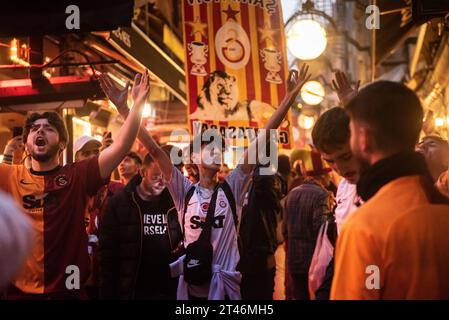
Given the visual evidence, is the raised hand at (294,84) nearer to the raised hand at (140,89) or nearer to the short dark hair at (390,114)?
the raised hand at (140,89)

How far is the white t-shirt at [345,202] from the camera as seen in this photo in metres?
3.66

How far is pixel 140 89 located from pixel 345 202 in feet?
5.45

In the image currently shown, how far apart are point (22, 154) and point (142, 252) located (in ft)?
5.41

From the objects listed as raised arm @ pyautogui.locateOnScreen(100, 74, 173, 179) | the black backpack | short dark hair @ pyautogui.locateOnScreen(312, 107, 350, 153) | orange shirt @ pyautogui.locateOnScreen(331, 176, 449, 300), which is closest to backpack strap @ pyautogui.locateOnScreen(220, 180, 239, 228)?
the black backpack

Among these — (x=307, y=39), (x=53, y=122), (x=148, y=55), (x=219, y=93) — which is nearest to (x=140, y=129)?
(x=53, y=122)

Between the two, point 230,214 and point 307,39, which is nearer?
point 230,214

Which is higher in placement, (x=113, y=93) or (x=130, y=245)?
(x=113, y=93)

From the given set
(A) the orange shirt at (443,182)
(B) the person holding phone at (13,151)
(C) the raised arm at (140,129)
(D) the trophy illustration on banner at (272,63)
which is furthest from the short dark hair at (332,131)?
(B) the person holding phone at (13,151)

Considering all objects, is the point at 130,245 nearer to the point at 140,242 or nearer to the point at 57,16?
the point at 140,242

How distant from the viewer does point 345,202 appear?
377 cm

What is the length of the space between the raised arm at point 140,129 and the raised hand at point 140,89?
0.03m
